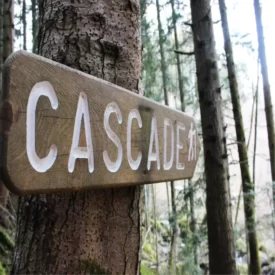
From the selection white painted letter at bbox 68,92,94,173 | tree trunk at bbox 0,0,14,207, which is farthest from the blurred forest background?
white painted letter at bbox 68,92,94,173

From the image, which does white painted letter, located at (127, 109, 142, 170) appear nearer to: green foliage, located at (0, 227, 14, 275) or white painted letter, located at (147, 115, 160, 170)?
white painted letter, located at (147, 115, 160, 170)

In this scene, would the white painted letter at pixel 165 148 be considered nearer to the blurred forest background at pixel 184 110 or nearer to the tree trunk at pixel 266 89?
the blurred forest background at pixel 184 110

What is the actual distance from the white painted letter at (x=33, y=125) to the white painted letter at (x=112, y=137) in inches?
7.0

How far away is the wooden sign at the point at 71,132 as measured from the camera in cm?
67

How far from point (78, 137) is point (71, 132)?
0.09 ft

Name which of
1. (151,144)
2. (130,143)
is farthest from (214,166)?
(130,143)

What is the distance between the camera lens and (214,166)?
10.9ft

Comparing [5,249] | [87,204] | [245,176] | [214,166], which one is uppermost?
[245,176]

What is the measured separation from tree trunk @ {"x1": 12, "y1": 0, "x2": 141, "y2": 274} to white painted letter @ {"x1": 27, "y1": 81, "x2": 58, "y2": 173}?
0.29 metres

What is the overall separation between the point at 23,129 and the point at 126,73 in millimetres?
569

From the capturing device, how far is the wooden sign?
2.20 feet

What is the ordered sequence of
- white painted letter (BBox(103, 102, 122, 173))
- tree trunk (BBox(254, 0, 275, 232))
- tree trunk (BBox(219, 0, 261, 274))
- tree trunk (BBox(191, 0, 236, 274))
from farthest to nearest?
tree trunk (BBox(254, 0, 275, 232))
tree trunk (BBox(219, 0, 261, 274))
tree trunk (BBox(191, 0, 236, 274))
white painted letter (BBox(103, 102, 122, 173))

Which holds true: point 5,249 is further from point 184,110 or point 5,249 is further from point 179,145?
point 184,110

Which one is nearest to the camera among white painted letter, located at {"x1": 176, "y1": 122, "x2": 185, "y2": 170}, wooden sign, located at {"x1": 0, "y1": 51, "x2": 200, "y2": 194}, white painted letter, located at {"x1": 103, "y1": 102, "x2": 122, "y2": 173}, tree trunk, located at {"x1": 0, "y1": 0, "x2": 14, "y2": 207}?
wooden sign, located at {"x1": 0, "y1": 51, "x2": 200, "y2": 194}
